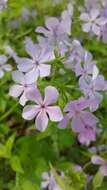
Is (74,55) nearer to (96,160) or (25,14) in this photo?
(96,160)

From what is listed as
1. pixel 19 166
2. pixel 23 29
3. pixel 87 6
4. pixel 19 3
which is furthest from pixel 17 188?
pixel 19 3

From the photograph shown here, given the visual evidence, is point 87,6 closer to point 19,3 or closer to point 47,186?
point 47,186

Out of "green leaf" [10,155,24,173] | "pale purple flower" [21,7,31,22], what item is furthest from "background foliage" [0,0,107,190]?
"pale purple flower" [21,7,31,22]

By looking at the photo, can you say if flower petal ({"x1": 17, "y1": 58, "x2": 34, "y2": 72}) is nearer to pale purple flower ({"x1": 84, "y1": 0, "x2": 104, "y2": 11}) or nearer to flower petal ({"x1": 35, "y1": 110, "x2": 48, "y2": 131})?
flower petal ({"x1": 35, "y1": 110, "x2": 48, "y2": 131})

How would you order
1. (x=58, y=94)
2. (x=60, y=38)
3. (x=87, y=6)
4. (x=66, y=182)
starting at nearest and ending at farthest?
(x=58, y=94) → (x=66, y=182) → (x=60, y=38) → (x=87, y=6)

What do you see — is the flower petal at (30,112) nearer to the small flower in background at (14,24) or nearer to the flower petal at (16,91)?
the flower petal at (16,91)

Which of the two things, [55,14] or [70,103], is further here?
[55,14]

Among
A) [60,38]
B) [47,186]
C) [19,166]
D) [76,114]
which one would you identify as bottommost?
[47,186]
